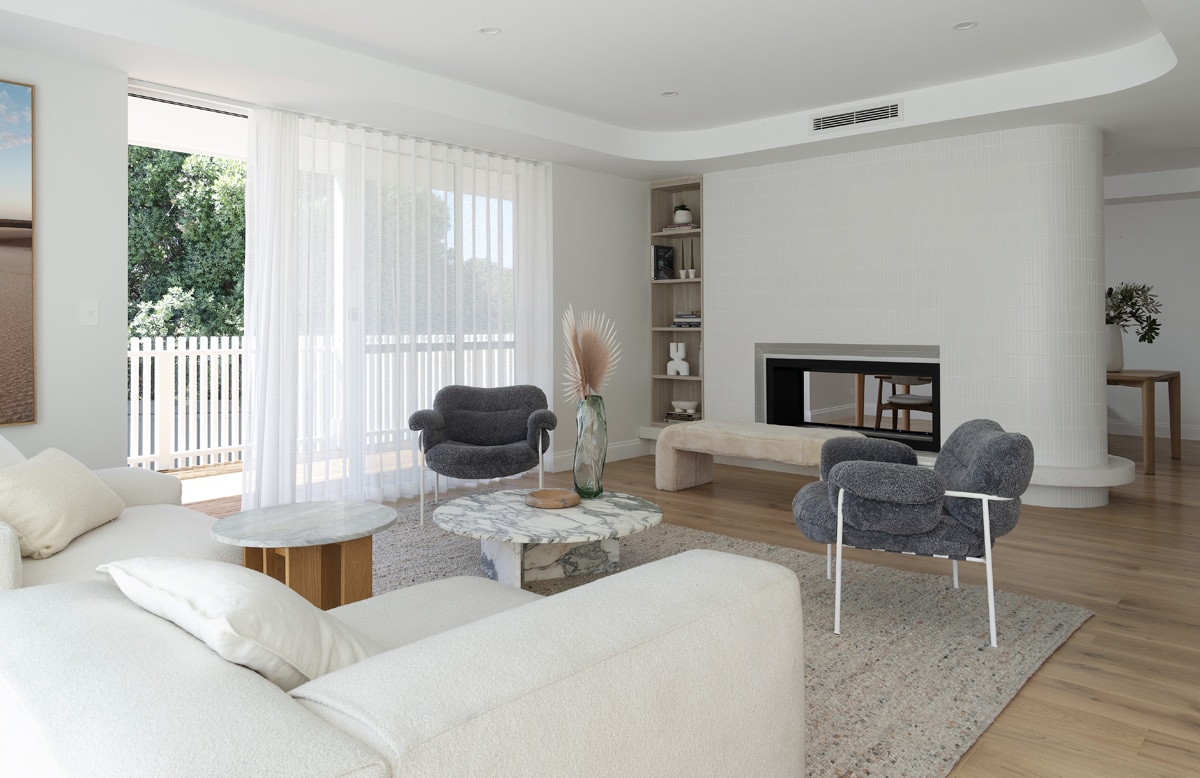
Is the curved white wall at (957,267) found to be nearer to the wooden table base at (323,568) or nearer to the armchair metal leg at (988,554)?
the armchair metal leg at (988,554)

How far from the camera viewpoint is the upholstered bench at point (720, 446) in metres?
5.23

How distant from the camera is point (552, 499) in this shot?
3656mm

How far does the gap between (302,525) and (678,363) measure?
193 inches

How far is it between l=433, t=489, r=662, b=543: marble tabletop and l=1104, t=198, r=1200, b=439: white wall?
23.8 feet

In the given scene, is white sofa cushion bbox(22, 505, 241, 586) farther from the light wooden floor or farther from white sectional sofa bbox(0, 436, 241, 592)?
the light wooden floor

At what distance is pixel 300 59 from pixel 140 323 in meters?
8.46

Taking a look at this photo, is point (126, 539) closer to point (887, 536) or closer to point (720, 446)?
point (887, 536)

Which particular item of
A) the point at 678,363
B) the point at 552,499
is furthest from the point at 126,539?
the point at 678,363

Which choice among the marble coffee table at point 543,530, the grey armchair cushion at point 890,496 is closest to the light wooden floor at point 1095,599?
the grey armchair cushion at point 890,496

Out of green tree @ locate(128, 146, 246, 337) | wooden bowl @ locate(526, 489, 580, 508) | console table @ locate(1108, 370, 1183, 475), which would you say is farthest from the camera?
green tree @ locate(128, 146, 246, 337)

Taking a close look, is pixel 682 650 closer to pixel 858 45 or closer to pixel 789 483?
pixel 858 45

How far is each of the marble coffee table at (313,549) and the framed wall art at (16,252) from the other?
169 centimetres

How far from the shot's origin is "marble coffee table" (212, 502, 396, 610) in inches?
107

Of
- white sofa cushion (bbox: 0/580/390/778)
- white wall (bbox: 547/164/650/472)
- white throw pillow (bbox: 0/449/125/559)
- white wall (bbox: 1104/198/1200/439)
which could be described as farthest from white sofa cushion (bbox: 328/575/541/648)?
white wall (bbox: 1104/198/1200/439)
